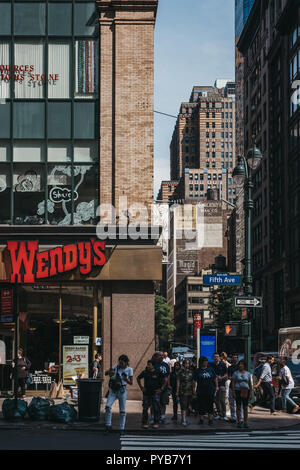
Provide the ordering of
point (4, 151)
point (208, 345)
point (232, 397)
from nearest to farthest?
point (232, 397), point (4, 151), point (208, 345)

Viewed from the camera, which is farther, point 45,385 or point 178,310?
point 178,310

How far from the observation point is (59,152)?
1090 inches

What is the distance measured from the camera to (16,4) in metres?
28.0

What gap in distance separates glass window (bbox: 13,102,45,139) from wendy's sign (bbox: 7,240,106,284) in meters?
4.21

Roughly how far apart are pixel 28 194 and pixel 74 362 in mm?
6461

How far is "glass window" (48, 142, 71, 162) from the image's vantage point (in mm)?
27672

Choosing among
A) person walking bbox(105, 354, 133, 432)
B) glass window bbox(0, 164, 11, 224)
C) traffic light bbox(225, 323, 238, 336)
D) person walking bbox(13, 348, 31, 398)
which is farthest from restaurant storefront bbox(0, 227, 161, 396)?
person walking bbox(105, 354, 133, 432)

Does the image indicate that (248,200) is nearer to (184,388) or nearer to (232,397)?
(232,397)

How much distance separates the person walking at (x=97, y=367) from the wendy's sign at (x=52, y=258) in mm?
3017

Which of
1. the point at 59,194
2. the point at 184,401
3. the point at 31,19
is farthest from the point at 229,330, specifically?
the point at 31,19

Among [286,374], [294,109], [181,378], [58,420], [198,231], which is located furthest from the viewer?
[198,231]

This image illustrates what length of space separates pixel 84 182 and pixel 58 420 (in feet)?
37.4
